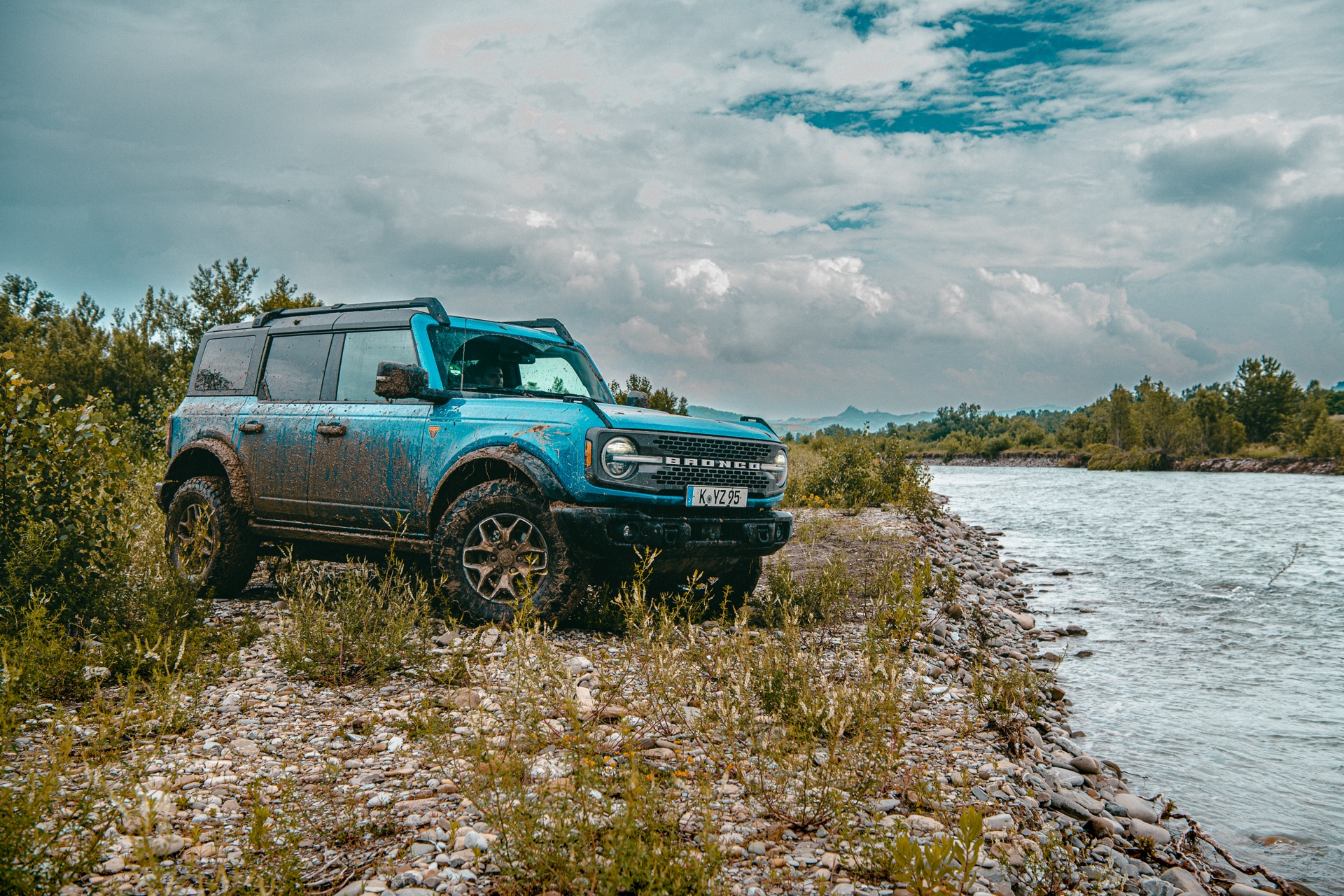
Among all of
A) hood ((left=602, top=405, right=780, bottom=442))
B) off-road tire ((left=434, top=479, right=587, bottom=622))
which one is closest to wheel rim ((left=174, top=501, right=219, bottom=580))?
off-road tire ((left=434, top=479, right=587, bottom=622))

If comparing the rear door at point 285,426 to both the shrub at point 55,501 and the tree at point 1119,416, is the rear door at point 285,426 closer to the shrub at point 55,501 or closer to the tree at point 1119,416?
the shrub at point 55,501

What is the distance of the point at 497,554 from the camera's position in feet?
17.7

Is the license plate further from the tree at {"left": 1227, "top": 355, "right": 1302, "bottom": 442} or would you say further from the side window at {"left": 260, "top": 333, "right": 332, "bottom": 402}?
the tree at {"left": 1227, "top": 355, "right": 1302, "bottom": 442}

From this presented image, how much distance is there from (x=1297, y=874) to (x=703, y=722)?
3.17 metres

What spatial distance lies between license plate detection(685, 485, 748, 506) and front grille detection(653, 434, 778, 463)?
228mm

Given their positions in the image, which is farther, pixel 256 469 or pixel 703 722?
pixel 256 469

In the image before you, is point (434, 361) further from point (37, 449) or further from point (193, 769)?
point (193, 769)

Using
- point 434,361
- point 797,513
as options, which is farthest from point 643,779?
point 797,513

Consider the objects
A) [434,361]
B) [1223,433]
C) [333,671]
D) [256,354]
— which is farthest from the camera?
[1223,433]

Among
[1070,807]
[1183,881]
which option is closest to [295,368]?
[1070,807]

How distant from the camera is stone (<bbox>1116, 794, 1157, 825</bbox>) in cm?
412

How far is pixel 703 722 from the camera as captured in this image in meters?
3.68

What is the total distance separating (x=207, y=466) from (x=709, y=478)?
15.1 ft

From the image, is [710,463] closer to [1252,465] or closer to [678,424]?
[678,424]
